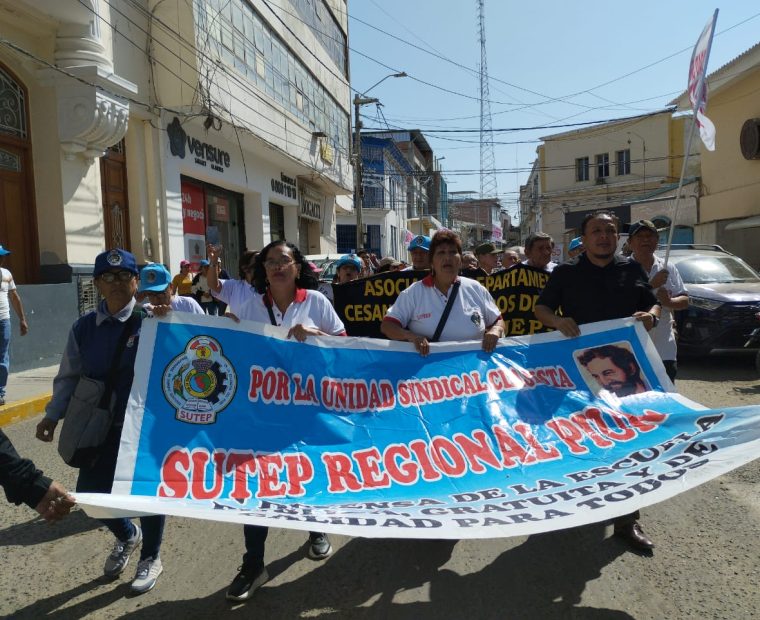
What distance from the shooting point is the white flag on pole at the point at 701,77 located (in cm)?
568

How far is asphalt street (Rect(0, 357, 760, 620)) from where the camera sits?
2902 millimetres

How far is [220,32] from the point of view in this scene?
13.2 meters

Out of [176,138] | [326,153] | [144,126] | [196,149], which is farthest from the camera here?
[326,153]

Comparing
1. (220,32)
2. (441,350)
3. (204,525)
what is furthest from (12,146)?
(441,350)

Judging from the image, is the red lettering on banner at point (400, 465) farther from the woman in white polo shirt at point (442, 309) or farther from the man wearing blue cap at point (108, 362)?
the man wearing blue cap at point (108, 362)

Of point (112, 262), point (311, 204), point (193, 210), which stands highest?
point (311, 204)

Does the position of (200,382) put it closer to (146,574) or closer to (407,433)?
(146,574)

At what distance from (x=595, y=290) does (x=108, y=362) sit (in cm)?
295

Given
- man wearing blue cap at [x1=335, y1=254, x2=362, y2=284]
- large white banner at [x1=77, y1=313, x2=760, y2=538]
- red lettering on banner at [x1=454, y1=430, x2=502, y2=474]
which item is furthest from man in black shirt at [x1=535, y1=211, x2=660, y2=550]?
man wearing blue cap at [x1=335, y1=254, x2=362, y2=284]

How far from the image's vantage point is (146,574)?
3.16 meters

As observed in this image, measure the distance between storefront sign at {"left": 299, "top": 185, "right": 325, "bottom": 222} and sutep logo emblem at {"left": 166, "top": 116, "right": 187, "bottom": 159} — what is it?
9.30 m

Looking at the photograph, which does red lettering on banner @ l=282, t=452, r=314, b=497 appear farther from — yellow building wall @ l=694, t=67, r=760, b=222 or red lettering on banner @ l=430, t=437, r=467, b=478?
yellow building wall @ l=694, t=67, r=760, b=222

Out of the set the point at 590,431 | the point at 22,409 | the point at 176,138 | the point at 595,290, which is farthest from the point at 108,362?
the point at 176,138

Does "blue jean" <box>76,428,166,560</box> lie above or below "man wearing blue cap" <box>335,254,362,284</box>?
below
